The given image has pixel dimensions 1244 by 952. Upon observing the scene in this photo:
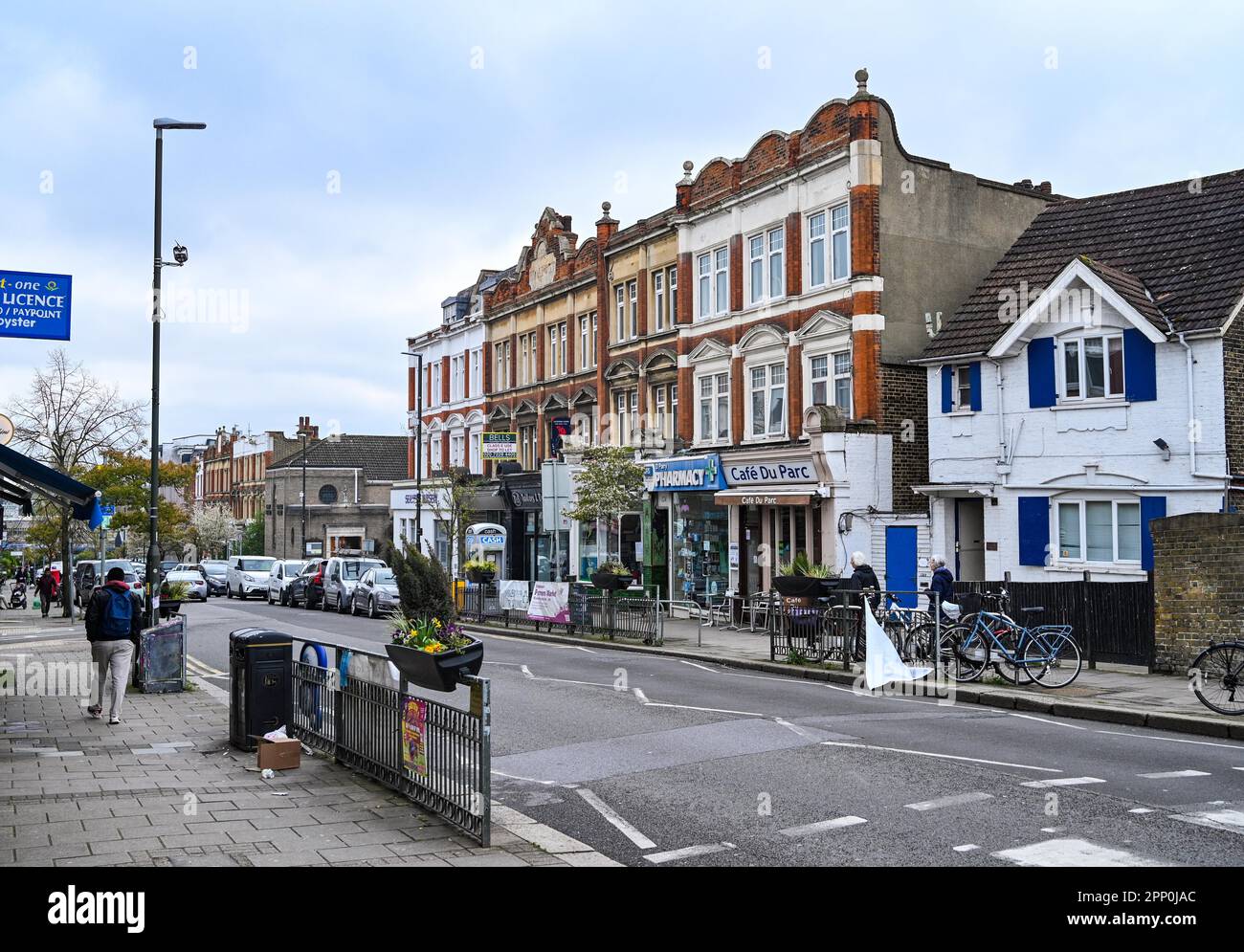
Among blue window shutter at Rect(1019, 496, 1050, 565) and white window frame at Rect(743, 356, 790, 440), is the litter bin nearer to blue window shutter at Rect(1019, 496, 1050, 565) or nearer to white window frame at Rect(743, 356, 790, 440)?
blue window shutter at Rect(1019, 496, 1050, 565)

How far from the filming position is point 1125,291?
73.2ft

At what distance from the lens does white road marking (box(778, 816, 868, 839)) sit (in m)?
8.06

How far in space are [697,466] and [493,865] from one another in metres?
24.3

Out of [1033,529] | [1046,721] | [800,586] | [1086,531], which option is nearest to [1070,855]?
[1046,721]

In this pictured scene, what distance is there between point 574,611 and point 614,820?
18.2m

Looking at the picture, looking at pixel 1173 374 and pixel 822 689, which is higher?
pixel 1173 374

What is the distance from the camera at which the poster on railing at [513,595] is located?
2954cm

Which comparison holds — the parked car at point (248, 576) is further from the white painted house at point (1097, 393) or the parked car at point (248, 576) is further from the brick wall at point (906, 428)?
the white painted house at point (1097, 393)

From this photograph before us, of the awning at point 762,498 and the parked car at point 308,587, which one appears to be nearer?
the awning at point 762,498

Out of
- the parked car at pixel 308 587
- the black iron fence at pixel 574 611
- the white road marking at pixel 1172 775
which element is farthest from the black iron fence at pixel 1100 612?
the parked car at pixel 308 587

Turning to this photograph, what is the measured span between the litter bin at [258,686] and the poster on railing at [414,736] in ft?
8.84
